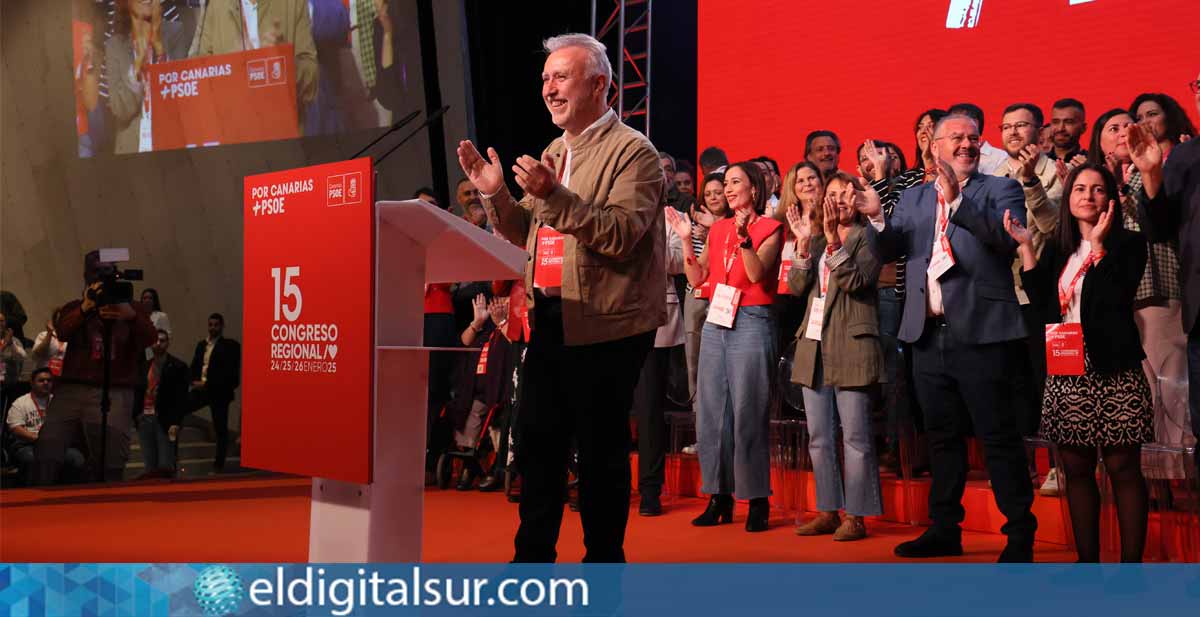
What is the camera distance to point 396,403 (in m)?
2.33

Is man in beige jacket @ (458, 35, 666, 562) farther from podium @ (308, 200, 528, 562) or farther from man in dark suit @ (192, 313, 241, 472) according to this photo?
man in dark suit @ (192, 313, 241, 472)

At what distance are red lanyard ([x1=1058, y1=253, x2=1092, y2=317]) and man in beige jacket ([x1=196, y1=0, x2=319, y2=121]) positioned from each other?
21.6 ft

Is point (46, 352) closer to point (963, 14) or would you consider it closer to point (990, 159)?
point (990, 159)

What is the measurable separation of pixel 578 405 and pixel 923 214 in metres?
1.83

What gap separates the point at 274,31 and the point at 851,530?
6419 mm

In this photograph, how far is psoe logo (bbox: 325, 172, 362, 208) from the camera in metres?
2.20

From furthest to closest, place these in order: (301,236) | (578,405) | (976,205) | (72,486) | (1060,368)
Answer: (72,486) → (976,205) → (1060,368) → (578,405) → (301,236)

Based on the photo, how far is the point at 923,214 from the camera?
152 inches

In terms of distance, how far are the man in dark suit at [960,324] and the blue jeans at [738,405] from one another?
83 centimetres

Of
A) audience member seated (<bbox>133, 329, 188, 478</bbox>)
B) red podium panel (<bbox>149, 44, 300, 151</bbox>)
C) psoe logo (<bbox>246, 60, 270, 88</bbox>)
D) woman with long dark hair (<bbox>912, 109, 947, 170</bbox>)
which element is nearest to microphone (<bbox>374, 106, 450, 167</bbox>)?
red podium panel (<bbox>149, 44, 300, 151</bbox>)

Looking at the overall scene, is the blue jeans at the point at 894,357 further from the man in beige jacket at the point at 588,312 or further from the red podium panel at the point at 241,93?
the red podium panel at the point at 241,93

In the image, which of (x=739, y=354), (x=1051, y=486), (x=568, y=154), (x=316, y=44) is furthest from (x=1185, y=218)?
(x=316, y=44)

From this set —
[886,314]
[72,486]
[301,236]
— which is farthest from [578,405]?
[72,486]

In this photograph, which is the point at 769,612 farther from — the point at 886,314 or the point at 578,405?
the point at 886,314
